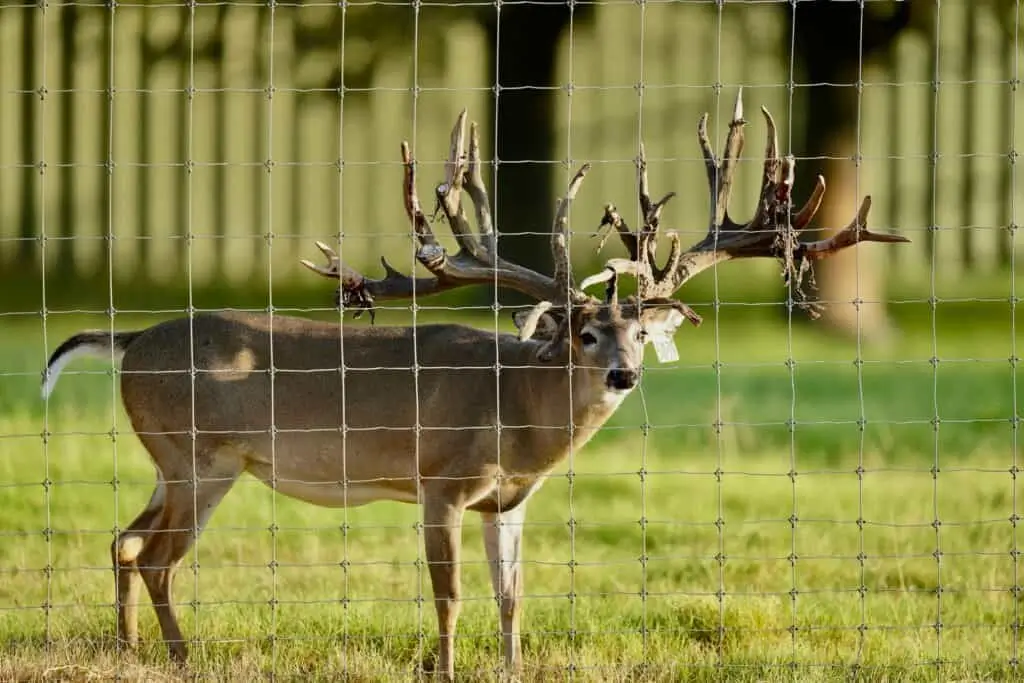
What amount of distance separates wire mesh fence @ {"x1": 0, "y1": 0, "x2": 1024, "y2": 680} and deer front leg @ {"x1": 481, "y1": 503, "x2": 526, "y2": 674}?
2cm

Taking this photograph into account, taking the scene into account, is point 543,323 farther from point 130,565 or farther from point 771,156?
point 130,565

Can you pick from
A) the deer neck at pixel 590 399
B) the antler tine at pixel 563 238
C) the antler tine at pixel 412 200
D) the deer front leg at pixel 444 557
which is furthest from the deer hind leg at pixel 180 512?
the antler tine at pixel 563 238

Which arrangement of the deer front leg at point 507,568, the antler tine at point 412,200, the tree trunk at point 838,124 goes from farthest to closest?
the tree trunk at point 838,124
the deer front leg at point 507,568
the antler tine at point 412,200

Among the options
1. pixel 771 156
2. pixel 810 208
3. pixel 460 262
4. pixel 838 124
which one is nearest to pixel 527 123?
pixel 838 124

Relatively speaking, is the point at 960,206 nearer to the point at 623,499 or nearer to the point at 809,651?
the point at 623,499

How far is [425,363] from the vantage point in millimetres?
7355

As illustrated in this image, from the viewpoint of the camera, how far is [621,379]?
6410 mm

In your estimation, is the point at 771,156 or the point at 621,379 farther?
the point at 771,156

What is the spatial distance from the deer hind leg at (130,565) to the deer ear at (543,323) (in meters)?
1.63

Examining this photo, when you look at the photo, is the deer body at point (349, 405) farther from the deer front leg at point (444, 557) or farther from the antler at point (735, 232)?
the antler at point (735, 232)

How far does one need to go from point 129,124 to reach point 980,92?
12.9 m

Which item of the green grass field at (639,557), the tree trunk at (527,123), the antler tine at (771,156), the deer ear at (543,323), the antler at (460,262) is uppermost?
the tree trunk at (527,123)

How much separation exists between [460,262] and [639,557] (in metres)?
1.41

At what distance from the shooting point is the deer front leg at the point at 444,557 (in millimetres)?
6738
